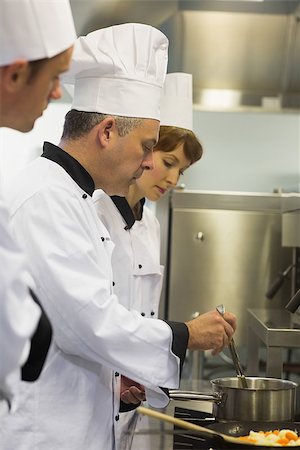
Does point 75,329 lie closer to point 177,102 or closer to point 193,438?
point 193,438

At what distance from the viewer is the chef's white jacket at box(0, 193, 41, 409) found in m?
1.04

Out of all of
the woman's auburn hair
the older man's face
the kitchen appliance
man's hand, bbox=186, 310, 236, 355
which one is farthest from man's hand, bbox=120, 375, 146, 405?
the kitchen appliance

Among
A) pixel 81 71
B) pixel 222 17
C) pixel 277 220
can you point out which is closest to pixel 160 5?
pixel 222 17

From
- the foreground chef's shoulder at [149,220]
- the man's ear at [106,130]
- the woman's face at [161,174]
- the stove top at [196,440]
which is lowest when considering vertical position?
the stove top at [196,440]

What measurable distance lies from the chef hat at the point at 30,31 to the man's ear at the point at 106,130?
541 mm

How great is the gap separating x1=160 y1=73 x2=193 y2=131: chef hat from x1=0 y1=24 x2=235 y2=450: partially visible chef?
58cm

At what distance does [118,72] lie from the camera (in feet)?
6.06

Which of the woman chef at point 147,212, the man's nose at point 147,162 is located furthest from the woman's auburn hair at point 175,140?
the man's nose at point 147,162

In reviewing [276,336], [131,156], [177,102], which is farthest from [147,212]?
[131,156]

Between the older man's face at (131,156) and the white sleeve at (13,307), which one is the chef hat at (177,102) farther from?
the white sleeve at (13,307)

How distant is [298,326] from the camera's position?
6.86ft

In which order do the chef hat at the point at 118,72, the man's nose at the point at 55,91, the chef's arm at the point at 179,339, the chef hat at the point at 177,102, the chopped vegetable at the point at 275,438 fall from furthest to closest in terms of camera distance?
1. the chef hat at the point at 177,102
2. the chef hat at the point at 118,72
3. the chef's arm at the point at 179,339
4. the chopped vegetable at the point at 275,438
5. the man's nose at the point at 55,91

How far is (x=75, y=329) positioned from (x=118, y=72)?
62cm

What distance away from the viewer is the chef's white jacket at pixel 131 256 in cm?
216
